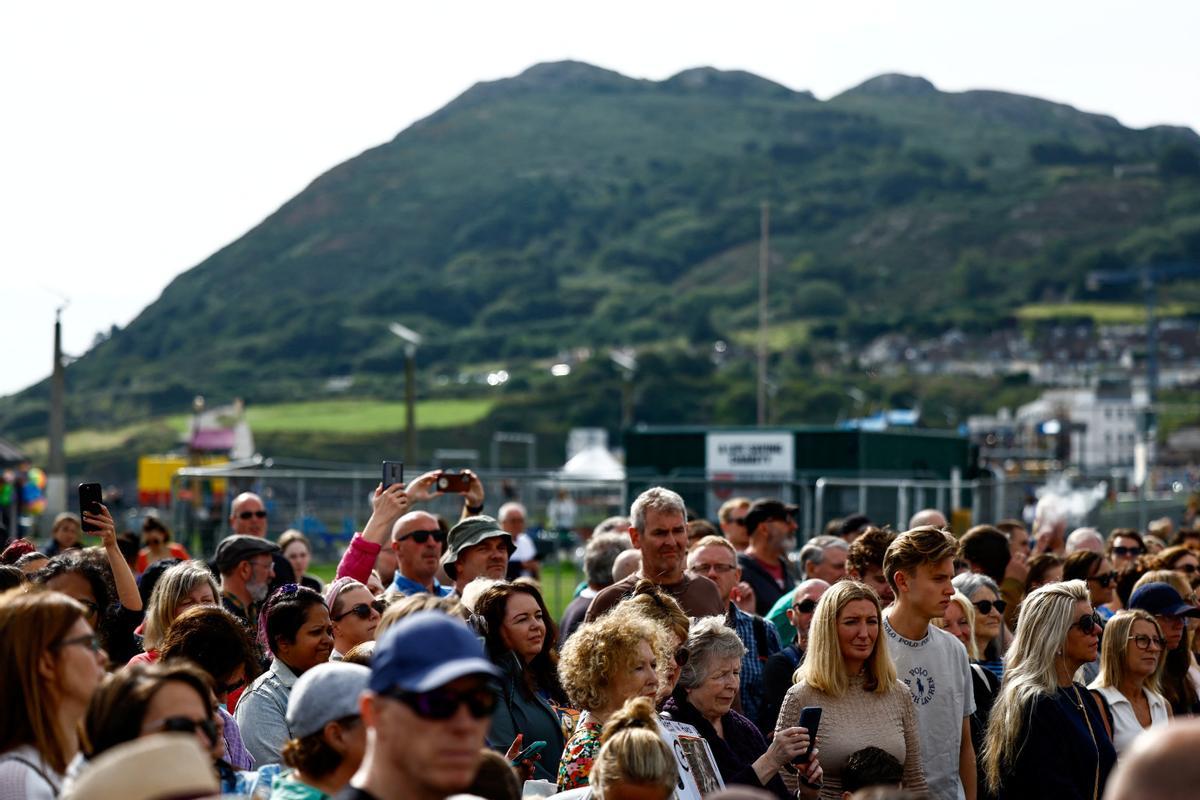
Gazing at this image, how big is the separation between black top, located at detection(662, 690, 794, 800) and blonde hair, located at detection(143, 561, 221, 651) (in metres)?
2.20

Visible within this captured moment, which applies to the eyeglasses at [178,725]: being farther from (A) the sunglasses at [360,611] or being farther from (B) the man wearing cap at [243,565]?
(B) the man wearing cap at [243,565]

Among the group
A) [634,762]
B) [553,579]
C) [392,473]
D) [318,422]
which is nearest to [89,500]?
[392,473]

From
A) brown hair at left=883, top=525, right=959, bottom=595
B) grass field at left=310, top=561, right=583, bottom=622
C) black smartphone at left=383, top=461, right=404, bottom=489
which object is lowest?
grass field at left=310, top=561, right=583, bottom=622

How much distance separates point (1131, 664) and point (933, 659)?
107 cm

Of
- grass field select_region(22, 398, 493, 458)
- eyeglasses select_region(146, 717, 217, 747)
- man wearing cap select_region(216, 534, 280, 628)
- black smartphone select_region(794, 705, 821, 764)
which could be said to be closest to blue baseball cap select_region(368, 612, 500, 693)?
eyeglasses select_region(146, 717, 217, 747)

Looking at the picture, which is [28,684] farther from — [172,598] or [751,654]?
[751,654]

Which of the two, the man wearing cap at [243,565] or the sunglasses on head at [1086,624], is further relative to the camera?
the man wearing cap at [243,565]

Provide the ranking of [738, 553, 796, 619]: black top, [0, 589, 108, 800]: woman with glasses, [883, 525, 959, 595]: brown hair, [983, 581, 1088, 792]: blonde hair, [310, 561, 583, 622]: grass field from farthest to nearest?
[310, 561, 583, 622]: grass field < [738, 553, 796, 619]: black top < [883, 525, 959, 595]: brown hair < [983, 581, 1088, 792]: blonde hair < [0, 589, 108, 800]: woman with glasses

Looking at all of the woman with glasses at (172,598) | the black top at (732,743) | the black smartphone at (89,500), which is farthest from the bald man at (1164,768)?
the black smartphone at (89,500)

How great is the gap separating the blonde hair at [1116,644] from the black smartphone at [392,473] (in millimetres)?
3433

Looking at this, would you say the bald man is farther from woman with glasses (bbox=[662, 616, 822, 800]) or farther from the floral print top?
woman with glasses (bbox=[662, 616, 822, 800])

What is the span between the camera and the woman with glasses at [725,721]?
20.7 ft

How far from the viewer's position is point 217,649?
5.86 metres

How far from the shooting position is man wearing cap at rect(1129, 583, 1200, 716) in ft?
27.2
